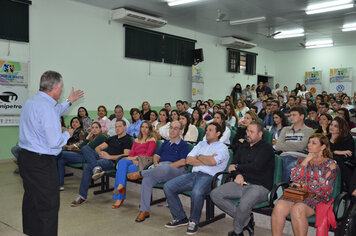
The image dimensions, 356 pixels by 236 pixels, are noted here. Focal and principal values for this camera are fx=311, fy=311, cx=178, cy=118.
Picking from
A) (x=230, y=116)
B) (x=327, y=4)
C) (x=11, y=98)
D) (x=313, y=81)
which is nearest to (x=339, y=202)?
(x=230, y=116)

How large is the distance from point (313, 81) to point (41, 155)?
13262mm

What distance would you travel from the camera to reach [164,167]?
12.1 ft

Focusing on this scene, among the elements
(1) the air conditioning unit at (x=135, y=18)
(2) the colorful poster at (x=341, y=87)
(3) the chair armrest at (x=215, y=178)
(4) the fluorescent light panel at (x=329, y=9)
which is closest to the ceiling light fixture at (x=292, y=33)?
(4) the fluorescent light panel at (x=329, y=9)

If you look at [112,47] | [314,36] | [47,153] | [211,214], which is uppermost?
[314,36]

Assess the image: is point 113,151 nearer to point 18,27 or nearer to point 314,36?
point 18,27

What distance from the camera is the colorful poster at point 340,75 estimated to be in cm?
1255

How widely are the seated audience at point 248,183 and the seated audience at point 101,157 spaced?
185 centimetres

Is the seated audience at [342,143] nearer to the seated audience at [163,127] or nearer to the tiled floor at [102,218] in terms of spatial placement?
the tiled floor at [102,218]

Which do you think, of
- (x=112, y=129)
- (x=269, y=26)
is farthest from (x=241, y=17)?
(x=112, y=129)

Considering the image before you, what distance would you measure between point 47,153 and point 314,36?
432 inches

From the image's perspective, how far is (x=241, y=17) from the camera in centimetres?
874

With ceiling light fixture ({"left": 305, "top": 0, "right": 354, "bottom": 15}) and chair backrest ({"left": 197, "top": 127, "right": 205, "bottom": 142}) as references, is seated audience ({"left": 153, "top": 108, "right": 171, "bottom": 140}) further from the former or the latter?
ceiling light fixture ({"left": 305, "top": 0, "right": 354, "bottom": 15})

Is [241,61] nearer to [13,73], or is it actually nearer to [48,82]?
[13,73]

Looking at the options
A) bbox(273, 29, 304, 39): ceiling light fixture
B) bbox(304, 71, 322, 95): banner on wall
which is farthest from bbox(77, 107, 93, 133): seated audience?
bbox(304, 71, 322, 95): banner on wall
